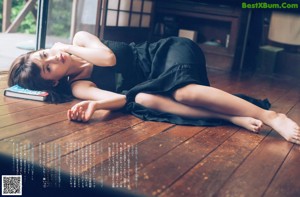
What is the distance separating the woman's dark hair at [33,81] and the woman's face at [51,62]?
0.08 ft

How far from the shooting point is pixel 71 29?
391 cm

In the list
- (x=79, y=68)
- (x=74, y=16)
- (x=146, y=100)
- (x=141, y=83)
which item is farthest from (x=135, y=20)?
(x=146, y=100)

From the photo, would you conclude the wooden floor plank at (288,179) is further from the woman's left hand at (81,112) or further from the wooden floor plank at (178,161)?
the woman's left hand at (81,112)

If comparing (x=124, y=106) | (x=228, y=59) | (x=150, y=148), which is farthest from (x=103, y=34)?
(x=150, y=148)

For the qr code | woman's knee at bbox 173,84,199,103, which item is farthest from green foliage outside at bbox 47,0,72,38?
the qr code

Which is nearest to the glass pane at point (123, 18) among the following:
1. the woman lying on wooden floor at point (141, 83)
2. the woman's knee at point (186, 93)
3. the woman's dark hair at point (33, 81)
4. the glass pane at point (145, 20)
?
the glass pane at point (145, 20)

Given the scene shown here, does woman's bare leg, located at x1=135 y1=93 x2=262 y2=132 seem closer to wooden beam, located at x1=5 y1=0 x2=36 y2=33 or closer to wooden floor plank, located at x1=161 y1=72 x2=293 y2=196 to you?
wooden floor plank, located at x1=161 y1=72 x2=293 y2=196

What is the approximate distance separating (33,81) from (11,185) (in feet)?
2.63

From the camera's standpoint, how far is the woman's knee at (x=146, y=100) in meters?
1.70

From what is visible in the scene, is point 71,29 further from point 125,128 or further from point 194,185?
point 194,185

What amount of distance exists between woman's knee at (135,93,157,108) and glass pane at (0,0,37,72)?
4.10 feet

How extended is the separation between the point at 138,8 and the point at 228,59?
113 cm

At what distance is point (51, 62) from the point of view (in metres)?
1.76

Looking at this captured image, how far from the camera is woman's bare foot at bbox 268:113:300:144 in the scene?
153 centimetres
